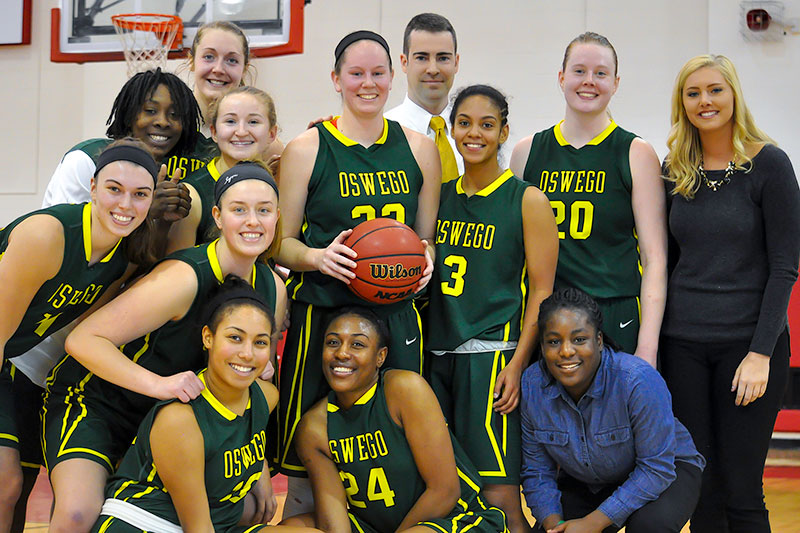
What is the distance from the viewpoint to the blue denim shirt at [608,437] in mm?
3143

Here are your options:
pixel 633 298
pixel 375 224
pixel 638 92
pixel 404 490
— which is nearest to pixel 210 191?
pixel 375 224

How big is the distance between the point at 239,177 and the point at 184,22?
3.98 meters

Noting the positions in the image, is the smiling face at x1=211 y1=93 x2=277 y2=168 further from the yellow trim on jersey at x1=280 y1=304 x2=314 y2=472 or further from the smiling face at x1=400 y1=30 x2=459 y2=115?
the smiling face at x1=400 y1=30 x2=459 y2=115

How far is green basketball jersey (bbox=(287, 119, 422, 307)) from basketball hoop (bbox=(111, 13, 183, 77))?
363cm

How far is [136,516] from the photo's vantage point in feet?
9.02

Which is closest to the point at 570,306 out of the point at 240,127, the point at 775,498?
the point at 240,127

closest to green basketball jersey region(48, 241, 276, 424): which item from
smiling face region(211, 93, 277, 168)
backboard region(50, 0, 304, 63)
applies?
smiling face region(211, 93, 277, 168)

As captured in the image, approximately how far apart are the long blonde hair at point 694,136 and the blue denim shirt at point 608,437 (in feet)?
2.48

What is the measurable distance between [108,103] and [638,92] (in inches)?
209

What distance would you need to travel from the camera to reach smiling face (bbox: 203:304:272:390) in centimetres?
287

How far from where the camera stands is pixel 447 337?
133 inches

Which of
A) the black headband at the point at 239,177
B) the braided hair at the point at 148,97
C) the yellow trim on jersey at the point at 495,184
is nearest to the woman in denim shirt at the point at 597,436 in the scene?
the yellow trim on jersey at the point at 495,184

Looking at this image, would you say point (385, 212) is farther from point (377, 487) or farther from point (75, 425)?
point (75, 425)

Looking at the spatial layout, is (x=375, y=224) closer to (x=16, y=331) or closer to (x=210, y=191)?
(x=210, y=191)
